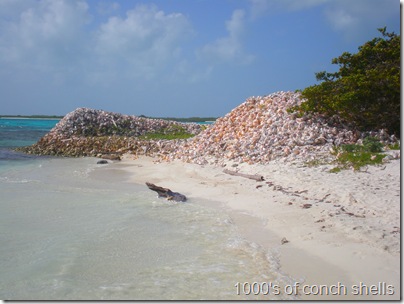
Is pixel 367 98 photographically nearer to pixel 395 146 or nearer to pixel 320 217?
pixel 395 146

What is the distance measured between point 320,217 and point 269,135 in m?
7.42

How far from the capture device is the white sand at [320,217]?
14.7ft

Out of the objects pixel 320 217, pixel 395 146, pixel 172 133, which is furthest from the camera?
pixel 172 133

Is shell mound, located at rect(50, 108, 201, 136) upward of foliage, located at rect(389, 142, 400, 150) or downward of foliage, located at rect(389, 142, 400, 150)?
upward

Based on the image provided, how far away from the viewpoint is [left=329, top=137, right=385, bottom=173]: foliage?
9938 mm

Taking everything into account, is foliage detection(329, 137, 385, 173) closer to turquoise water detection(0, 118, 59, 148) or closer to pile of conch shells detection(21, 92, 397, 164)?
pile of conch shells detection(21, 92, 397, 164)

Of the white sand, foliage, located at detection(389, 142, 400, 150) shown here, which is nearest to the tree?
foliage, located at detection(389, 142, 400, 150)

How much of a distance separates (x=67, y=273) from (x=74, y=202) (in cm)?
431

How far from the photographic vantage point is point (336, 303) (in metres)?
3.79

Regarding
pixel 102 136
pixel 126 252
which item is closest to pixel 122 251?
pixel 126 252

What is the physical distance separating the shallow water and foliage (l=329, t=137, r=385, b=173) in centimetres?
461

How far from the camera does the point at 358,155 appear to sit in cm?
1062

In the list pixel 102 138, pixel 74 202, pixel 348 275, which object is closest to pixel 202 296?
pixel 348 275

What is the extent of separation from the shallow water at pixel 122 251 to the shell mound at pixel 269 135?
501cm
